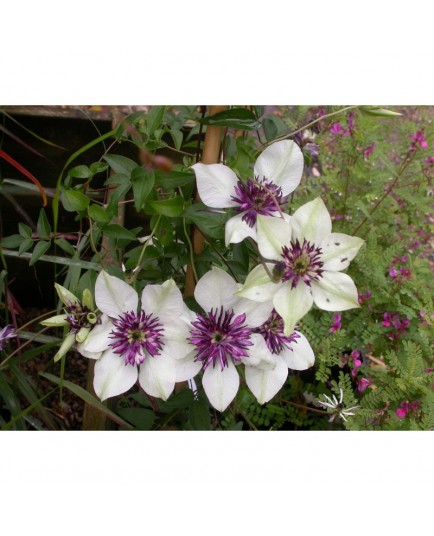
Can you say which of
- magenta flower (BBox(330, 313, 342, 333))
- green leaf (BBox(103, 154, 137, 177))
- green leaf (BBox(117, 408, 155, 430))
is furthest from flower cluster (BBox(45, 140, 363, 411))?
magenta flower (BBox(330, 313, 342, 333))

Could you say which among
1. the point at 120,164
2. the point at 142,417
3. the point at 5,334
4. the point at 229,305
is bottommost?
the point at 142,417

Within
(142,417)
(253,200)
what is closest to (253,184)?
(253,200)

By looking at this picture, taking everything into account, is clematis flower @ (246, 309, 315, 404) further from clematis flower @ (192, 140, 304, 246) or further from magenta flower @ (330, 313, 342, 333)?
magenta flower @ (330, 313, 342, 333)

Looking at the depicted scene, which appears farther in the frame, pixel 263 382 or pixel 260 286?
pixel 263 382

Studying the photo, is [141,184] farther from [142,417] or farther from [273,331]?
[142,417]

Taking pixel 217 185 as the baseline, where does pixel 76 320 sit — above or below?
below

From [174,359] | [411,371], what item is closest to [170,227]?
[174,359]
